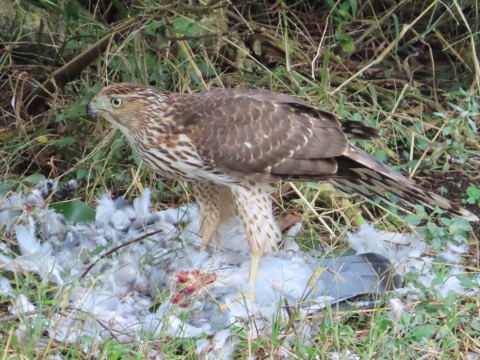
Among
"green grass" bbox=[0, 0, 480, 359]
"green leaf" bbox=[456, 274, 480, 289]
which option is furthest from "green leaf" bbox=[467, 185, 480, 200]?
"green leaf" bbox=[456, 274, 480, 289]

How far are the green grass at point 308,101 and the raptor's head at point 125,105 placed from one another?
61 centimetres

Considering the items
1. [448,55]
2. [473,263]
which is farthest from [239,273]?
[448,55]

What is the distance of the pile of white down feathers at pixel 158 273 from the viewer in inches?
94.3

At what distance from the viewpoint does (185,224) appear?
10.9 ft

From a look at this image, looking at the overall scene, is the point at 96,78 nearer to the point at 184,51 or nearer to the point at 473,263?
the point at 184,51

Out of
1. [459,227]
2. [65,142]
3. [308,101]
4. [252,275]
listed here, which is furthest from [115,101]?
[459,227]

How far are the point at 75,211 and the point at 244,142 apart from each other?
88 cm

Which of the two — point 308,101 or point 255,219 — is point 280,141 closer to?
point 255,219

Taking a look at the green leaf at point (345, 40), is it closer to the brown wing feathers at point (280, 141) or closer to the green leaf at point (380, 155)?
the green leaf at point (380, 155)

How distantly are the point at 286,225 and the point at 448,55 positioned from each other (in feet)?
6.80

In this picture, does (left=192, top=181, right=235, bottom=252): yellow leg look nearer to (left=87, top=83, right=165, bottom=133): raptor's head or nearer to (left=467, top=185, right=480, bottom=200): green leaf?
(left=87, top=83, right=165, bottom=133): raptor's head

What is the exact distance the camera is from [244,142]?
2754 millimetres

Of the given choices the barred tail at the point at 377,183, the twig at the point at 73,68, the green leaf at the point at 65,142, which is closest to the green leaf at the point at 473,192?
the barred tail at the point at 377,183

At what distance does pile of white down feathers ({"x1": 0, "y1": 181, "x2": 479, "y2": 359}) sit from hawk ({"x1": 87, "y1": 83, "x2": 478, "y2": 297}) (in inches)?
7.0
